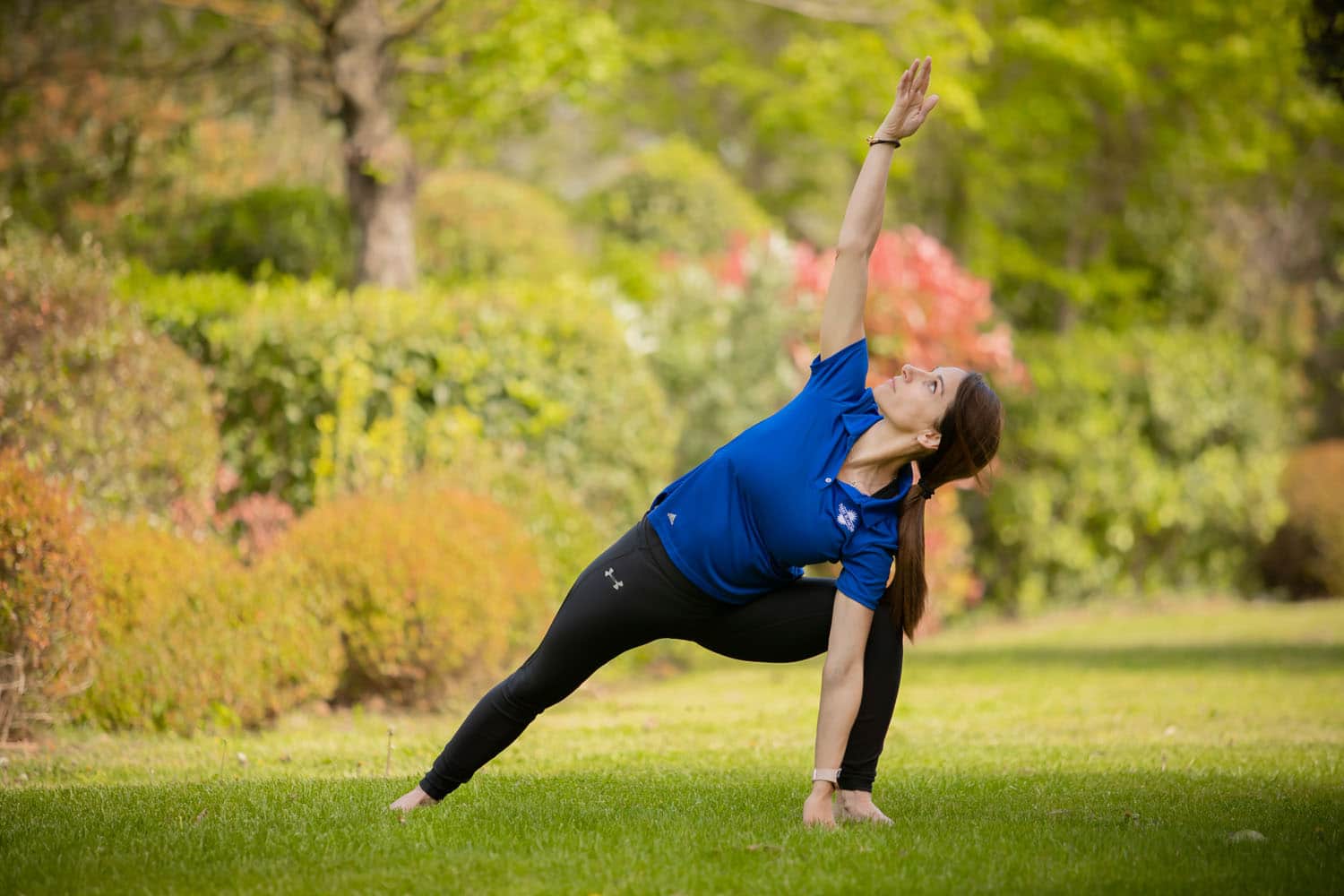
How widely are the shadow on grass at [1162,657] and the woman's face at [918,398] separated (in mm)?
6703

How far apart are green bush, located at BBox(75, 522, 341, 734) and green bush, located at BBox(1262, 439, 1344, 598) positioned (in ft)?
44.2

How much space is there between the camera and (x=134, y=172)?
13.5 m

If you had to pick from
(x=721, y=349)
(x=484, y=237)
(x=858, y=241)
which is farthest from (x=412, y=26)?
(x=858, y=241)

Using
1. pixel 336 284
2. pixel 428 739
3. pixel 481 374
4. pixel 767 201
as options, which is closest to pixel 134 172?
pixel 336 284

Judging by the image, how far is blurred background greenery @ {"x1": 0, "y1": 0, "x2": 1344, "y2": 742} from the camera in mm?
7633

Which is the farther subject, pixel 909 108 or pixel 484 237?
pixel 484 237

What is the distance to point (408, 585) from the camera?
25.1ft

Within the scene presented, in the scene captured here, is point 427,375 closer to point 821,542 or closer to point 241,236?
point 241,236

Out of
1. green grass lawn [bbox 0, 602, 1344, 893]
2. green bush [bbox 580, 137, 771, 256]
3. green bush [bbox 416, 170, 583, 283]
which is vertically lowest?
green grass lawn [bbox 0, 602, 1344, 893]

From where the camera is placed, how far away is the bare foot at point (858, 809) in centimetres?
468

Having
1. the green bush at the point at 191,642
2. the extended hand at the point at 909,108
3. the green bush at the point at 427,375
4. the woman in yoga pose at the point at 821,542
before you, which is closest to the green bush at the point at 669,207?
the green bush at the point at 427,375

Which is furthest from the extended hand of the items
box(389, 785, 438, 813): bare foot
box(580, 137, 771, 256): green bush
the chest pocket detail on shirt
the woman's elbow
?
box(580, 137, 771, 256): green bush

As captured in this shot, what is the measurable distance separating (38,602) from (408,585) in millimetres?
1959

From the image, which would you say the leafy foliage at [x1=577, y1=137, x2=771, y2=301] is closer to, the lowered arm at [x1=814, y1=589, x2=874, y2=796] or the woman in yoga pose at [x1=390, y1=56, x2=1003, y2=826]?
the woman in yoga pose at [x1=390, y1=56, x2=1003, y2=826]
